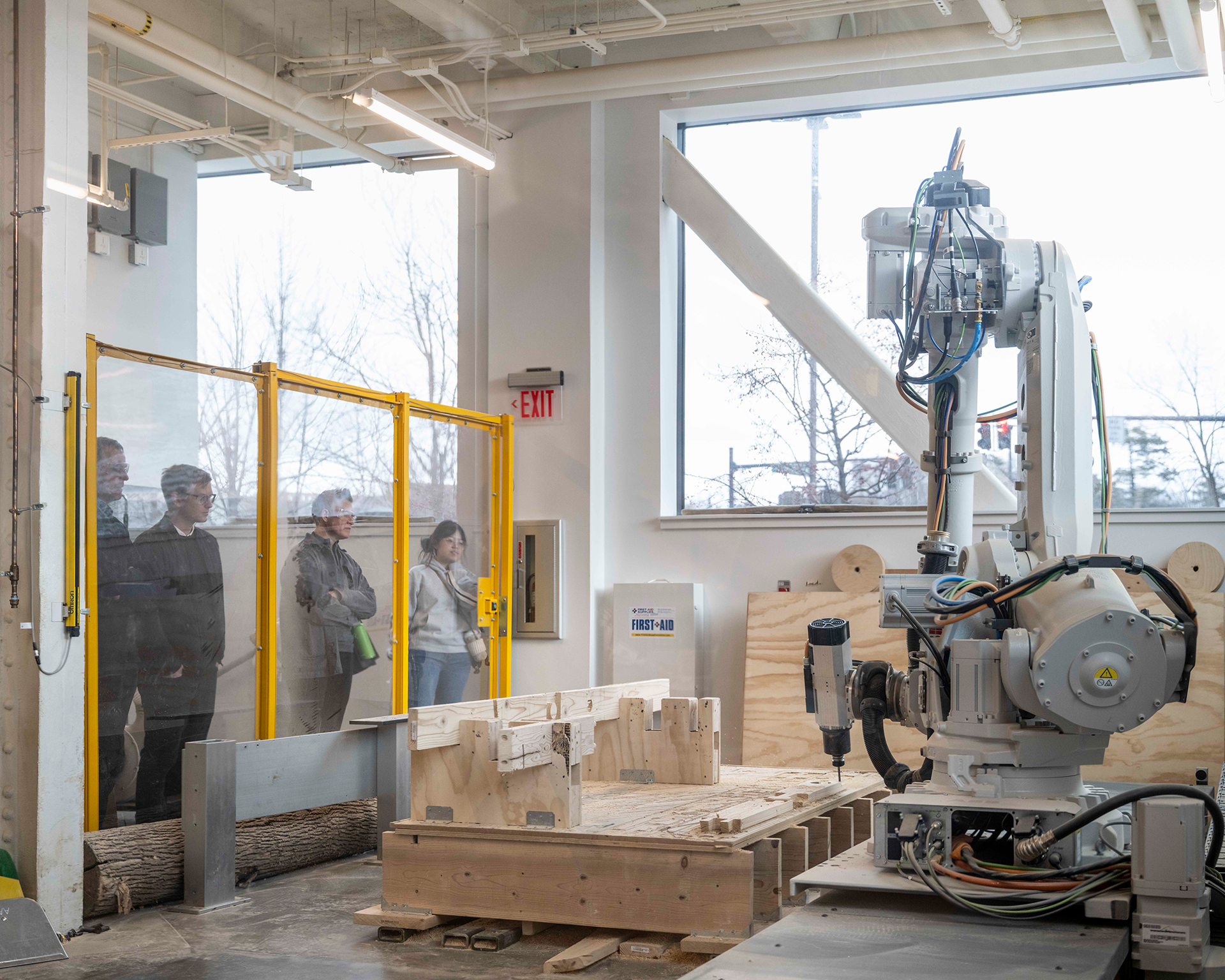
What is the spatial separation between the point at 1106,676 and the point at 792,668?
473cm

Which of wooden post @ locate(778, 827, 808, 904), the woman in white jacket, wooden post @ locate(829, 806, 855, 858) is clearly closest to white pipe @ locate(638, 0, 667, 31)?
the woman in white jacket

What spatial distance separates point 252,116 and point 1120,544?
25.1 feet

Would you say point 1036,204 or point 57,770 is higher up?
point 1036,204

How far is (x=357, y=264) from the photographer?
34.0 feet

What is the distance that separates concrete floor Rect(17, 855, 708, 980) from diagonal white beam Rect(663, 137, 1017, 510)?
15.3 feet

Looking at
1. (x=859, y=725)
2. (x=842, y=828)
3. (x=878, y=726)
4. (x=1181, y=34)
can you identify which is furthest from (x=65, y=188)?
(x=1181, y=34)

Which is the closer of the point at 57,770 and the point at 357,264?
the point at 57,770

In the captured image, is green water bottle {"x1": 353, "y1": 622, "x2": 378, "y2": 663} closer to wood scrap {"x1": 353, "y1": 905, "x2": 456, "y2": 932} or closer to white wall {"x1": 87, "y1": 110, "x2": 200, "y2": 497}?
wood scrap {"x1": 353, "y1": 905, "x2": 456, "y2": 932}

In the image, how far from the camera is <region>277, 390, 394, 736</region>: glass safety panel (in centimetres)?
667

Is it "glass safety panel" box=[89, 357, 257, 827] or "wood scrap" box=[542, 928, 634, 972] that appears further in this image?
"glass safety panel" box=[89, 357, 257, 827]

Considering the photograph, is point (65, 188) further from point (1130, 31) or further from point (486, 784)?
point (1130, 31)

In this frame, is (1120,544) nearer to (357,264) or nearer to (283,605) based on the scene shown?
(283,605)

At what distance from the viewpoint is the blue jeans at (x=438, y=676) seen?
7.71 metres

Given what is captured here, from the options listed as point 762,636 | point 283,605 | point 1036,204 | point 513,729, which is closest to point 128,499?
point 283,605
